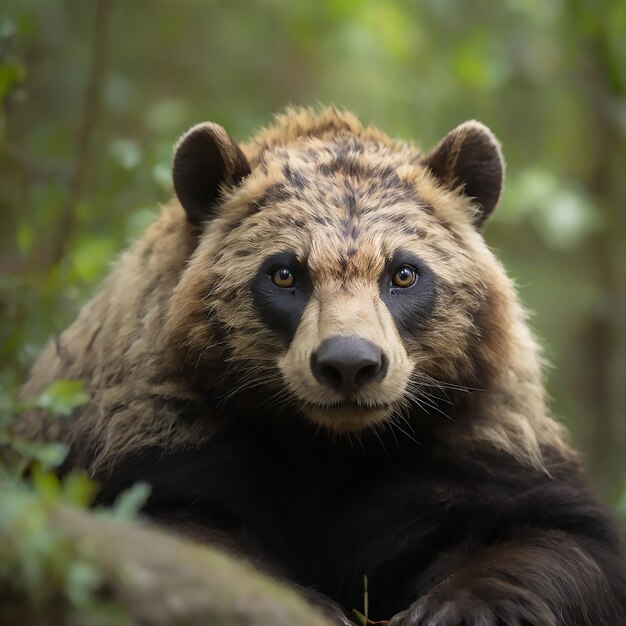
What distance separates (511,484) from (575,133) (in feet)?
29.0

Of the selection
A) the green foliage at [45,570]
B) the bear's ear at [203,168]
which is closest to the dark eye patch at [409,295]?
the bear's ear at [203,168]

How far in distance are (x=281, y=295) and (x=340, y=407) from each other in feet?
2.15

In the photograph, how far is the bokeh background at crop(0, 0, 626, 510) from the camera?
10305 millimetres

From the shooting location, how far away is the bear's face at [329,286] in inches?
199

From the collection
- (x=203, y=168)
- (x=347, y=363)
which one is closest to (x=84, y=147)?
(x=203, y=168)

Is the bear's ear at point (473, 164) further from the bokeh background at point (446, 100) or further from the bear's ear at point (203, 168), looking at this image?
the bokeh background at point (446, 100)

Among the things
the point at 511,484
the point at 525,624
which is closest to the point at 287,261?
the point at 511,484

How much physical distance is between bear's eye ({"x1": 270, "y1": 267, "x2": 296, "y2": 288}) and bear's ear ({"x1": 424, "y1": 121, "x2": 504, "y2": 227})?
3.85 ft

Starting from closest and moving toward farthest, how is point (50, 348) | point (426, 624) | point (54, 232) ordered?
point (426, 624), point (50, 348), point (54, 232)

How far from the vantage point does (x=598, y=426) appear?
42.9 ft

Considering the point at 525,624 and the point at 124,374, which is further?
the point at 124,374

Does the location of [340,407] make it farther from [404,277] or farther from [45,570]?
[45,570]

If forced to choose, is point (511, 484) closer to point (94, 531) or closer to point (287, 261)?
point (287, 261)

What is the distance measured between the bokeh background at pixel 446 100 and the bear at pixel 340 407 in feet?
10.2
